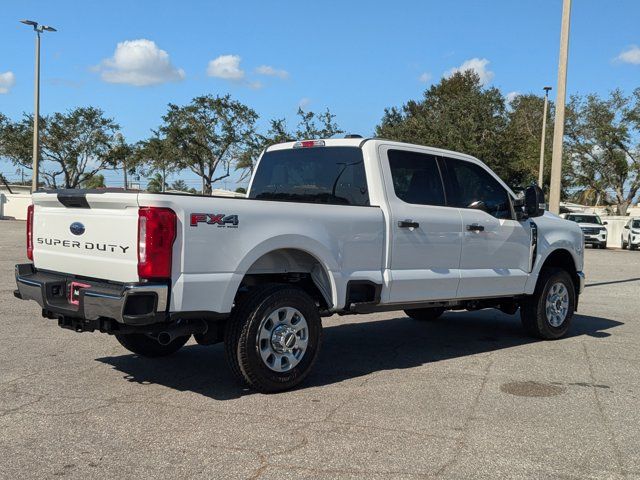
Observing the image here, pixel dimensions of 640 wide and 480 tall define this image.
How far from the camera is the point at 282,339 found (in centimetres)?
556

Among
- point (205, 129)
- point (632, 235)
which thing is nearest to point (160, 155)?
point (205, 129)

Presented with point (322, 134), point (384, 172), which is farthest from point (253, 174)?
point (322, 134)

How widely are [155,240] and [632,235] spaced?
32.7 meters

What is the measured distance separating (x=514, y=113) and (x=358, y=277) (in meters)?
57.7

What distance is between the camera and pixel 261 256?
5.45m

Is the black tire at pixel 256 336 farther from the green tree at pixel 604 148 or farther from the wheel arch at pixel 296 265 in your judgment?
the green tree at pixel 604 148

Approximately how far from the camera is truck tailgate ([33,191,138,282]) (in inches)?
193

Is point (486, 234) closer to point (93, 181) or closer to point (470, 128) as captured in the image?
point (470, 128)

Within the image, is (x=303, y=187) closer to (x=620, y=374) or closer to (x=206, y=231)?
(x=206, y=231)

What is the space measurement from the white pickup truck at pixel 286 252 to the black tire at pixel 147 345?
2 centimetres

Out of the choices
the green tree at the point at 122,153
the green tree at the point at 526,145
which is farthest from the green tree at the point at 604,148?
the green tree at the point at 122,153

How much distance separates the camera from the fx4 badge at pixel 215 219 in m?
4.94

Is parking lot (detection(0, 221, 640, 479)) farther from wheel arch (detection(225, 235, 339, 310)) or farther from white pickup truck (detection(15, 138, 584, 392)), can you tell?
wheel arch (detection(225, 235, 339, 310))

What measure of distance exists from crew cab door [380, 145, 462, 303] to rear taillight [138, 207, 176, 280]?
2208mm
